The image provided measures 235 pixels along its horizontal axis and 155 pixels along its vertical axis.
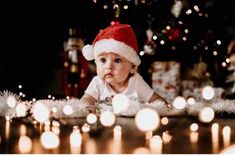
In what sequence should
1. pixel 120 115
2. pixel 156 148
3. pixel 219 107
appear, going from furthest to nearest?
pixel 219 107, pixel 120 115, pixel 156 148

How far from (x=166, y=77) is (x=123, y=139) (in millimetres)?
1696

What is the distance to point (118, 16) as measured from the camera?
2.59m

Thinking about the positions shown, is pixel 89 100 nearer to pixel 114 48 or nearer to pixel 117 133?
pixel 114 48

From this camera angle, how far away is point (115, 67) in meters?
1.73

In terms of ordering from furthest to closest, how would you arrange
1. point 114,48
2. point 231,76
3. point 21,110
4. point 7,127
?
1. point 231,76
2. point 114,48
3. point 21,110
4. point 7,127

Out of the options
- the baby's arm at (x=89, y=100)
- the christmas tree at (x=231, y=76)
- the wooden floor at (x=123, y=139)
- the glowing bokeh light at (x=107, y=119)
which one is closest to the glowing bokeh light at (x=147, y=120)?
the wooden floor at (x=123, y=139)

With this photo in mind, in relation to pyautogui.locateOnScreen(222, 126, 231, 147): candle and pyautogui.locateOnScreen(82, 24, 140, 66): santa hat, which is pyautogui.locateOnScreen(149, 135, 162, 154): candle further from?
pyautogui.locateOnScreen(82, 24, 140, 66): santa hat

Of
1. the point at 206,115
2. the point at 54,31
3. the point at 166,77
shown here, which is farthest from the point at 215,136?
the point at 54,31

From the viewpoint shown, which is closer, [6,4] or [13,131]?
[13,131]

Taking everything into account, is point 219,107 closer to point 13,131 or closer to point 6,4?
point 13,131

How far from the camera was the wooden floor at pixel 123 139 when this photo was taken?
114 cm

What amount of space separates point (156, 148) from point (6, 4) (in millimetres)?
1934

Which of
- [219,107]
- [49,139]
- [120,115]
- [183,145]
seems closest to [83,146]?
[49,139]

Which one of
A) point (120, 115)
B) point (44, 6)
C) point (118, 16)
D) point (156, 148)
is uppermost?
point (44, 6)
